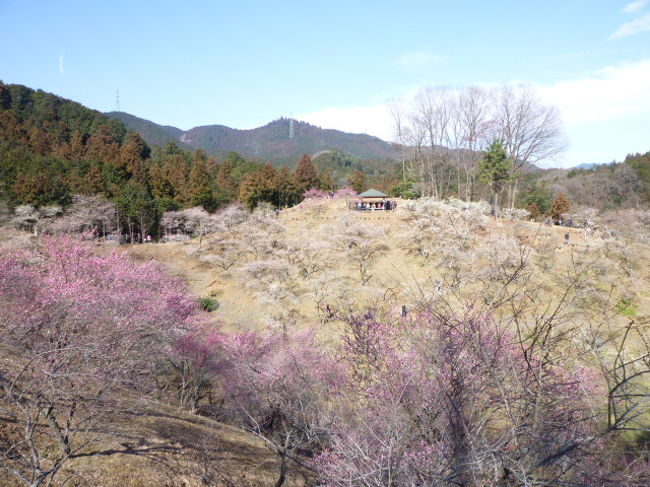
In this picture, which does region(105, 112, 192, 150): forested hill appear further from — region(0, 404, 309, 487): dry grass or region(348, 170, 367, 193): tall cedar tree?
region(0, 404, 309, 487): dry grass

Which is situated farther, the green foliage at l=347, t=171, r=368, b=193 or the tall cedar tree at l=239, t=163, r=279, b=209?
the green foliage at l=347, t=171, r=368, b=193

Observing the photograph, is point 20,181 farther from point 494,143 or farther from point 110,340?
point 494,143

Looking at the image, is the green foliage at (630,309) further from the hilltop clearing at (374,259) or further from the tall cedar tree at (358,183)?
the tall cedar tree at (358,183)

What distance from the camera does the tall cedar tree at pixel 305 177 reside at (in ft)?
139

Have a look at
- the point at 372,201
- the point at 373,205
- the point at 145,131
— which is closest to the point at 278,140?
the point at 145,131

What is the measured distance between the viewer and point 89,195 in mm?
29484

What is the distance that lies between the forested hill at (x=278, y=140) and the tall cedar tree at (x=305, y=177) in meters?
92.8

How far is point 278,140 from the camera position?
512ft

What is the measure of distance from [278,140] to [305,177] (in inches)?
4707

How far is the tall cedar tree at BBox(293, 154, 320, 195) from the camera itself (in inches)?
1670

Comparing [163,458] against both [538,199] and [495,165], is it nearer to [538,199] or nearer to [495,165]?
[495,165]

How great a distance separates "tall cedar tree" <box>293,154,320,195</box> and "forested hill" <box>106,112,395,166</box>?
92.8 meters

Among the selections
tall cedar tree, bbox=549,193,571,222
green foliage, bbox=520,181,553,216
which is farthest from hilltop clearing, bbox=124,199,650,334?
green foliage, bbox=520,181,553,216

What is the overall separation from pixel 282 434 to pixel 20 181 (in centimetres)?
2880
